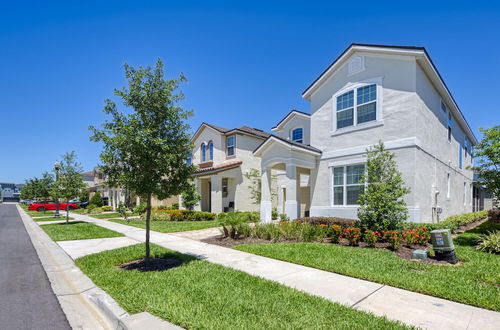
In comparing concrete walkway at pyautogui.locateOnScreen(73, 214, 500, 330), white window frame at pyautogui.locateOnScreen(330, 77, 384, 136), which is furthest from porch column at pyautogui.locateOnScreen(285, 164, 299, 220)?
concrete walkway at pyautogui.locateOnScreen(73, 214, 500, 330)

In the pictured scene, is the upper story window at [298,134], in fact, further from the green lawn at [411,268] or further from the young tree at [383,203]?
the green lawn at [411,268]

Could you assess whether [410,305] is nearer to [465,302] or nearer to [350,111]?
[465,302]

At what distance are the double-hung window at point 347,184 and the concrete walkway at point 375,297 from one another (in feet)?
22.5

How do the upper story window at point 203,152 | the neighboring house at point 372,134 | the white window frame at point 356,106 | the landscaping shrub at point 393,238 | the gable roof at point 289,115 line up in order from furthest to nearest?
1. the upper story window at point 203,152
2. the gable roof at point 289,115
3. the white window frame at point 356,106
4. the neighboring house at point 372,134
5. the landscaping shrub at point 393,238

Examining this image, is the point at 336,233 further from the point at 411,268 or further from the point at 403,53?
the point at 403,53

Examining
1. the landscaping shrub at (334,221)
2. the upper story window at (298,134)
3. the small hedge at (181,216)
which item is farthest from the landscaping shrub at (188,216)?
the landscaping shrub at (334,221)

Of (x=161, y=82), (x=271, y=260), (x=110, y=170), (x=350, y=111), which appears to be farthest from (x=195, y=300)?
(x=350, y=111)

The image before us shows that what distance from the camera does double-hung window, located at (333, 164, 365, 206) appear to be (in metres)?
12.7

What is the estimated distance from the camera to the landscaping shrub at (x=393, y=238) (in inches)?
328

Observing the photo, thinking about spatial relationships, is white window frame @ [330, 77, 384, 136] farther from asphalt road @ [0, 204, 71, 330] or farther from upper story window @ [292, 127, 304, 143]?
asphalt road @ [0, 204, 71, 330]

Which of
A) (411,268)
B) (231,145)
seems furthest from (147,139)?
(231,145)

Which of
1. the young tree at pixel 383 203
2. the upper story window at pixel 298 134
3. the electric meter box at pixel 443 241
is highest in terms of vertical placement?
the upper story window at pixel 298 134

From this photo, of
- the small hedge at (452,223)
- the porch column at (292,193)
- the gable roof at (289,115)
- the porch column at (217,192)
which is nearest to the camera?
the small hedge at (452,223)

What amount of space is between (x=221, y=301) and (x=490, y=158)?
1012 centimetres
